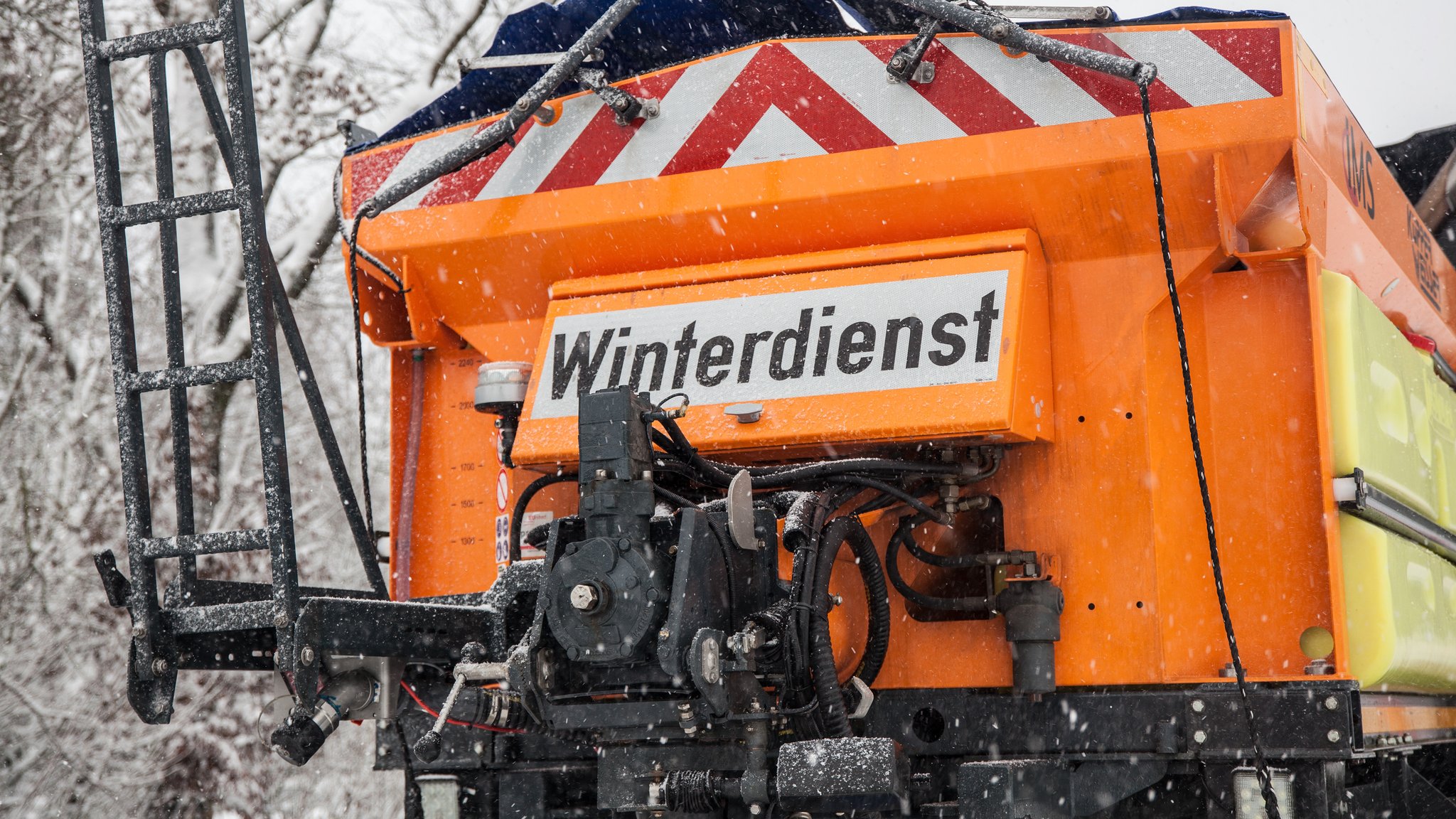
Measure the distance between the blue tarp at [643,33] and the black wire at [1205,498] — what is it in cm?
65

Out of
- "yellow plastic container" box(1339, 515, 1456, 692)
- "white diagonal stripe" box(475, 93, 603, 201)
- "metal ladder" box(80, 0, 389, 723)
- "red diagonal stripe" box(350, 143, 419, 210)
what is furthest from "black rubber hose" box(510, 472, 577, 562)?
"yellow plastic container" box(1339, 515, 1456, 692)

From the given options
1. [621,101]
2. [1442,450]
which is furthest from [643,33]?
[1442,450]

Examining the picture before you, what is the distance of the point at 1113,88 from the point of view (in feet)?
7.95

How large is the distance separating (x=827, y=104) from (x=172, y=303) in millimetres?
1390

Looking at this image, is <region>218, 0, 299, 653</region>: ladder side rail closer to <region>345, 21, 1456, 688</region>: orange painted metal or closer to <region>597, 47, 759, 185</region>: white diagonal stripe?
<region>345, 21, 1456, 688</region>: orange painted metal

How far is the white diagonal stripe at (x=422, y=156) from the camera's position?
3.03 metres

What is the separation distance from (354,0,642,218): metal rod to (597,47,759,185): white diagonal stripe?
0.20m

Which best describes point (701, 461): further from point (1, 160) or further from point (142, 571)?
point (1, 160)

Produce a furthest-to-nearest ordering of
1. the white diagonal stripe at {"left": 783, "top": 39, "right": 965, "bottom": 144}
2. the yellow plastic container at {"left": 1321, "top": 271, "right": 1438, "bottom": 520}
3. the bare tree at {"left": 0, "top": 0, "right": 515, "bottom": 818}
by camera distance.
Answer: the bare tree at {"left": 0, "top": 0, "right": 515, "bottom": 818} → the white diagonal stripe at {"left": 783, "top": 39, "right": 965, "bottom": 144} → the yellow plastic container at {"left": 1321, "top": 271, "right": 1438, "bottom": 520}

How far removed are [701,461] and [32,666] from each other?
6.03 metres

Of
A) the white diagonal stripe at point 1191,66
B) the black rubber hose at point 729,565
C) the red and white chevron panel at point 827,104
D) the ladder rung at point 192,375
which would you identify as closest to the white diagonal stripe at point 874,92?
the red and white chevron panel at point 827,104

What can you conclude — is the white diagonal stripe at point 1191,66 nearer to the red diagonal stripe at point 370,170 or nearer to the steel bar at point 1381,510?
the steel bar at point 1381,510

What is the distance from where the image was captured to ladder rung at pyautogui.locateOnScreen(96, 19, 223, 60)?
7.79 ft

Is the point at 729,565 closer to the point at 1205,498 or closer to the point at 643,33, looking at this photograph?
the point at 1205,498
